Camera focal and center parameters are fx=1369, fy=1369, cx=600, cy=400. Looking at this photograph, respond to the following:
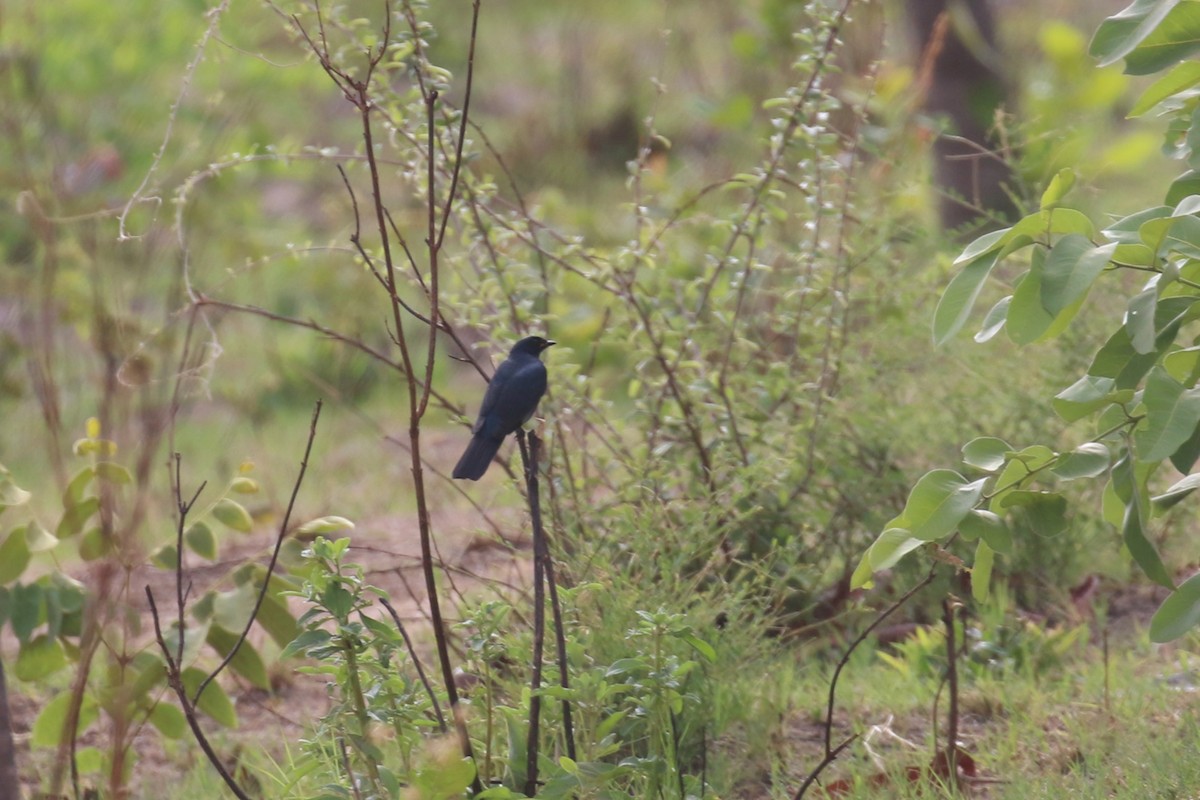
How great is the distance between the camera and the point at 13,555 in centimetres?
272

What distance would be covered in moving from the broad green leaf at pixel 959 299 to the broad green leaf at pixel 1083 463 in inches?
9.7

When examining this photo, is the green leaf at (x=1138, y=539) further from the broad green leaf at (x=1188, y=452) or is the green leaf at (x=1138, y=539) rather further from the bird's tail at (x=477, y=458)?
the bird's tail at (x=477, y=458)

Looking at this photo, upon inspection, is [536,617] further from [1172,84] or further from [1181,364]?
[1172,84]

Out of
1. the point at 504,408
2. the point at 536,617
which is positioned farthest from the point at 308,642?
the point at 504,408

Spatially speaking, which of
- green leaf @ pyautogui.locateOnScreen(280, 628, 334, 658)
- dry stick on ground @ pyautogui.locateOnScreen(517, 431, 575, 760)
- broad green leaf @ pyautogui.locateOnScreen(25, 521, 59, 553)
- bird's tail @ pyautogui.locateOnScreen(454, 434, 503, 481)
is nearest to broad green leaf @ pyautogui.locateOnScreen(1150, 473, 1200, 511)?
dry stick on ground @ pyautogui.locateOnScreen(517, 431, 575, 760)

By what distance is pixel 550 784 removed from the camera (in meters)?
1.96

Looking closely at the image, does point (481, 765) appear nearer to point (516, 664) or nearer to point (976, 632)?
point (516, 664)

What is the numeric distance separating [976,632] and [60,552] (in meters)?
3.12

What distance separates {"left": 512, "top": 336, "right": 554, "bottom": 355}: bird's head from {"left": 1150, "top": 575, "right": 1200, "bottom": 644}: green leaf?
1.09 m

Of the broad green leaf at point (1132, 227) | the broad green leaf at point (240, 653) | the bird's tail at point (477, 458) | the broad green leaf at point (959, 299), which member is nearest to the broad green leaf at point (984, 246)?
the broad green leaf at point (959, 299)

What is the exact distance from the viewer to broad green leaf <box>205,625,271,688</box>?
2.81 m

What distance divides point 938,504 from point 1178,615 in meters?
0.34

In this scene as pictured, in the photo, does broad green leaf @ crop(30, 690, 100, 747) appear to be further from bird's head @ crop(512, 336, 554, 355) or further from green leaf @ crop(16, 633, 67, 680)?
bird's head @ crop(512, 336, 554, 355)

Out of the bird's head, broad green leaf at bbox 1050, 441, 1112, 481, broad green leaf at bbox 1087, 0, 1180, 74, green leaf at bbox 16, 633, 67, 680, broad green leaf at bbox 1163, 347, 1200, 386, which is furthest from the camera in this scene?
green leaf at bbox 16, 633, 67, 680
